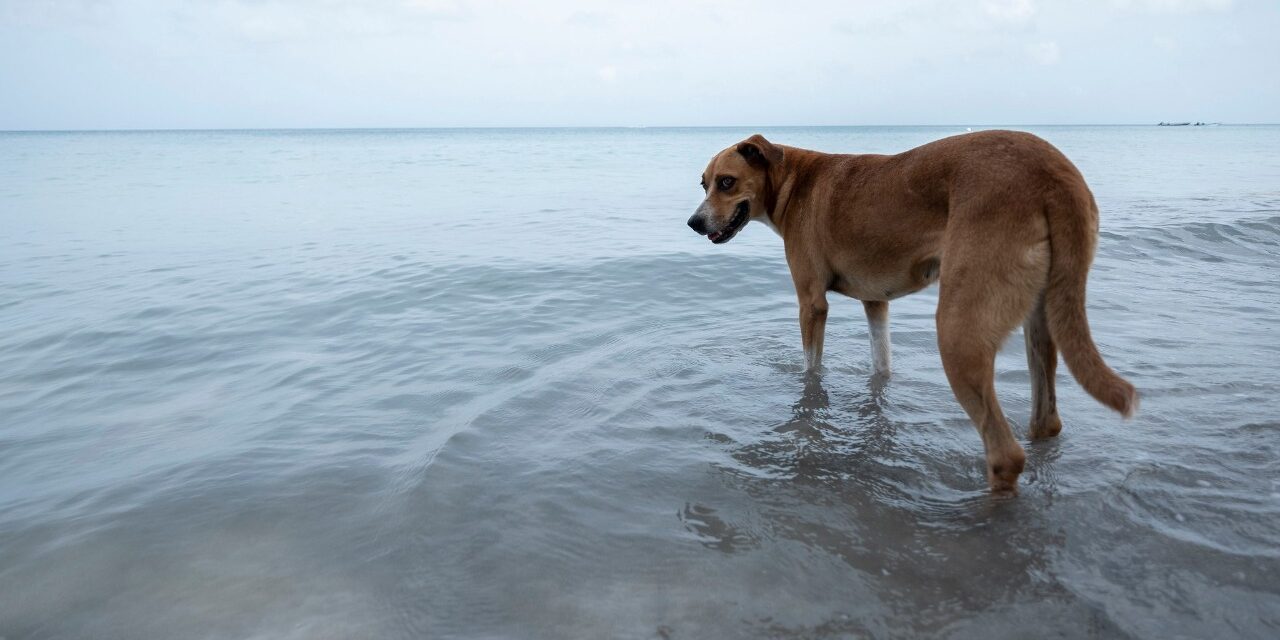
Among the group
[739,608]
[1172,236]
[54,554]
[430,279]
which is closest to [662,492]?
[739,608]

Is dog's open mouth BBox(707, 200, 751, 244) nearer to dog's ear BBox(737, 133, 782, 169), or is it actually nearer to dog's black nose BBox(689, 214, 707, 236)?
dog's black nose BBox(689, 214, 707, 236)

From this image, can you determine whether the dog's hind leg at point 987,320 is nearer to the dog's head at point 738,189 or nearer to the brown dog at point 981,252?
the brown dog at point 981,252

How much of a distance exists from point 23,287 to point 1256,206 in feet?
70.1

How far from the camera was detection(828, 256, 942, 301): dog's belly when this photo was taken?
453 centimetres

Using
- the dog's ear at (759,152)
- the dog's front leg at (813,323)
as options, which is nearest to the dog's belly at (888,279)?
the dog's front leg at (813,323)

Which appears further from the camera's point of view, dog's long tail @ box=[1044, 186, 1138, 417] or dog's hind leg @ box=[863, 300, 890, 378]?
dog's hind leg @ box=[863, 300, 890, 378]

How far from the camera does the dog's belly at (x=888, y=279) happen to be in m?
4.53

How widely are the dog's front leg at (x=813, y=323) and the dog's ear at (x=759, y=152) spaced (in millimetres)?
1094

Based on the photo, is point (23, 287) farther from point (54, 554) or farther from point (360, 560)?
point (360, 560)

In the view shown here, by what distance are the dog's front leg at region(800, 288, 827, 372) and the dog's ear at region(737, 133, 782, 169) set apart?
1.09 meters

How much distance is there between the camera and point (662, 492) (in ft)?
13.7

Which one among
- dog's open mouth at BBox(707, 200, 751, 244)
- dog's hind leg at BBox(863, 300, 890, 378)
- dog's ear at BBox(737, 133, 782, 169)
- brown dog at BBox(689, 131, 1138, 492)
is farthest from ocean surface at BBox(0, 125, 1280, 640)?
dog's ear at BBox(737, 133, 782, 169)

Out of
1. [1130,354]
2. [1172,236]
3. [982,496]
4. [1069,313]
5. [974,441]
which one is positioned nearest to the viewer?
[1069,313]

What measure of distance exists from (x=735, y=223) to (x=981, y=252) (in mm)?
2589
